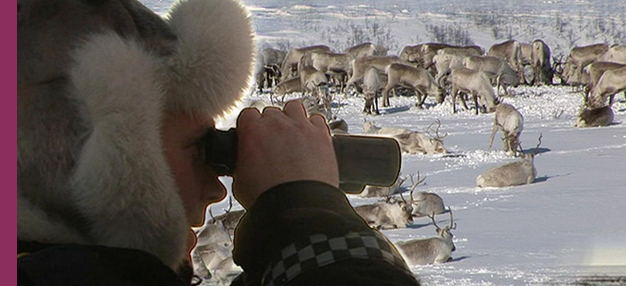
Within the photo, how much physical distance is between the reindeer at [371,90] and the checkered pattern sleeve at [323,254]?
48.0 ft

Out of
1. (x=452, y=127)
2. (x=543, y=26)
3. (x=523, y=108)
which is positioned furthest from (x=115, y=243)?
(x=543, y=26)

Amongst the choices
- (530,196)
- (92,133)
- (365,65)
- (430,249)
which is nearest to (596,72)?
(365,65)

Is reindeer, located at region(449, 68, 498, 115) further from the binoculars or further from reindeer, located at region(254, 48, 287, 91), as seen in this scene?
the binoculars

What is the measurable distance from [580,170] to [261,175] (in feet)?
26.0

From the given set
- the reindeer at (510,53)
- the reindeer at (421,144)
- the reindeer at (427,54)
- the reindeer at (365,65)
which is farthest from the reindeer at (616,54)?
the reindeer at (421,144)

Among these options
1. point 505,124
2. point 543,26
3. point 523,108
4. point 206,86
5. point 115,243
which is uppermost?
point 206,86

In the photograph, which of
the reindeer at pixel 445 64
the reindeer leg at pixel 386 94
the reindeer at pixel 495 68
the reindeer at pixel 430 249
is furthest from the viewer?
the reindeer at pixel 445 64

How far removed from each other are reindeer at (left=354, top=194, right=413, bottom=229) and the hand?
17.7 ft

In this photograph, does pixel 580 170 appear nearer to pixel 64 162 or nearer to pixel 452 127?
pixel 452 127

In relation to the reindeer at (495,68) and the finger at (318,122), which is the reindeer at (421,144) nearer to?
the finger at (318,122)

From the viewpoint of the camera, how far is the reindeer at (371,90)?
51.3 ft

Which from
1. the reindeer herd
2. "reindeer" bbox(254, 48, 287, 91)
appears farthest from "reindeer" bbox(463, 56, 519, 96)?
"reindeer" bbox(254, 48, 287, 91)

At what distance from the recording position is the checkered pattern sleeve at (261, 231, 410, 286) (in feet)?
2.32

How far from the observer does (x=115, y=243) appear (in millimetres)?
766
